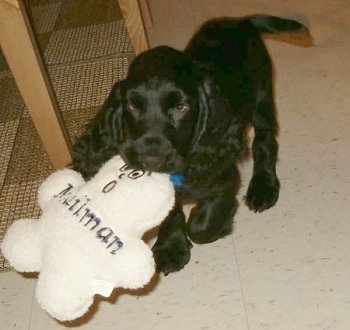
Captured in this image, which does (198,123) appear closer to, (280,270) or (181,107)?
(181,107)

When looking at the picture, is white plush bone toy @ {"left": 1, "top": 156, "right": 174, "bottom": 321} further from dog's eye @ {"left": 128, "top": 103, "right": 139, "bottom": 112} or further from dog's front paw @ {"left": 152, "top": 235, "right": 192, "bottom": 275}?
dog's front paw @ {"left": 152, "top": 235, "right": 192, "bottom": 275}

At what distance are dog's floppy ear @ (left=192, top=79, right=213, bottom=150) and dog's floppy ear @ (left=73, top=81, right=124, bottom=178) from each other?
185 millimetres

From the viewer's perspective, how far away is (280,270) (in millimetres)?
1378

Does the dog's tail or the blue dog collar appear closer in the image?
the blue dog collar

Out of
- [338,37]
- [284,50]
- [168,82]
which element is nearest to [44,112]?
[168,82]

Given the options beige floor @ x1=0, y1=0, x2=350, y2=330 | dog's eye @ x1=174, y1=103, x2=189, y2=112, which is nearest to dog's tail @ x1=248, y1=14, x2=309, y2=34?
beige floor @ x1=0, y1=0, x2=350, y2=330

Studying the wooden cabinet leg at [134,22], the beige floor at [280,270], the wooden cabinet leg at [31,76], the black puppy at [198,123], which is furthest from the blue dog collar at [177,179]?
the wooden cabinet leg at [134,22]

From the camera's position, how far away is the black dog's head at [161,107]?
1.16 meters

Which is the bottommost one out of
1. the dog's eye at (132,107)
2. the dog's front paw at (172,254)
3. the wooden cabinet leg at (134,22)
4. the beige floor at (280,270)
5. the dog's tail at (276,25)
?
the beige floor at (280,270)

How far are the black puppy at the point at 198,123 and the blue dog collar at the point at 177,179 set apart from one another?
10 mm

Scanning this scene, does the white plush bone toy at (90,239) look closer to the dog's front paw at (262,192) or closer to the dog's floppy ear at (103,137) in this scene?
the dog's floppy ear at (103,137)

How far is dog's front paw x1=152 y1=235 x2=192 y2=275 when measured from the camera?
141 cm

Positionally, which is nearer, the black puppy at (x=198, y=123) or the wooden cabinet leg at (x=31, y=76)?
the black puppy at (x=198, y=123)

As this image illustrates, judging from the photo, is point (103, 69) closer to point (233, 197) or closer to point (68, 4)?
point (68, 4)
